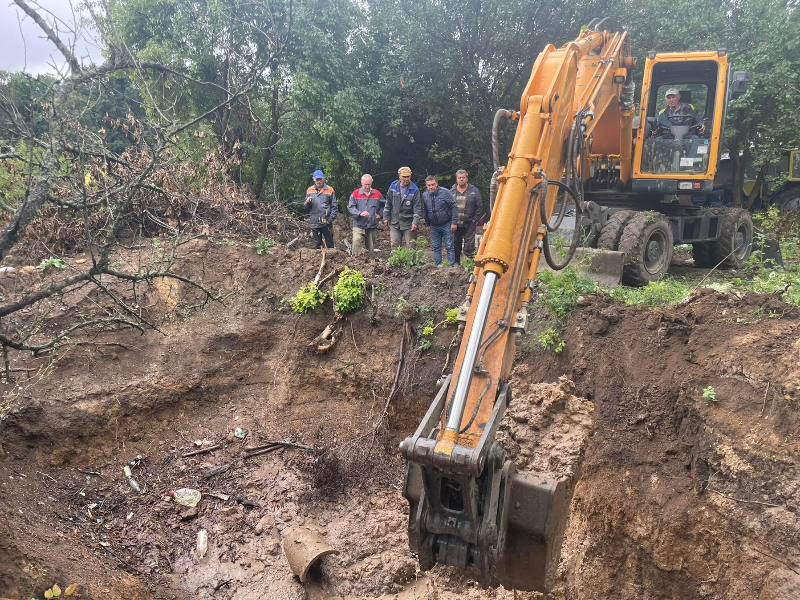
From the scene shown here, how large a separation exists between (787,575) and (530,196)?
302cm

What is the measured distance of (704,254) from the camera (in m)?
9.33

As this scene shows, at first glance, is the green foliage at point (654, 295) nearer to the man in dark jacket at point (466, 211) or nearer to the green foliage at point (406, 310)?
the green foliage at point (406, 310)

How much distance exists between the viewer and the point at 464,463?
2676mm

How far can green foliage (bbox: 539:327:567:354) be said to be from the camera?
18.5 ft

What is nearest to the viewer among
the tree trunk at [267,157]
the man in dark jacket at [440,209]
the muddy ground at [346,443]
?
the muddy ground at [346,443]

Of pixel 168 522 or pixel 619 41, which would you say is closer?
pixel 168 522

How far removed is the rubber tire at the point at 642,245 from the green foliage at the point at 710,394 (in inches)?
108

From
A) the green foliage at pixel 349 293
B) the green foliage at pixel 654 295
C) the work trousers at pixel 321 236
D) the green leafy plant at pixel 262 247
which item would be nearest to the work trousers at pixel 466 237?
the green foliage at pixel 349 293

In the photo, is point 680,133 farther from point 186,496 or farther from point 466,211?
point 186,496

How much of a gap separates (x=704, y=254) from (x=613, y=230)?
3.15 meters

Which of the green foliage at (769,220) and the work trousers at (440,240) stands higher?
the green foliage at (769,220)

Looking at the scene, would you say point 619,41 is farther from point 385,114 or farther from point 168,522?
point 385,114

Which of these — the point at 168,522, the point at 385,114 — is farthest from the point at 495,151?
the point at 385,114

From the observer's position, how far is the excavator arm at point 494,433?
2879 millimetres
